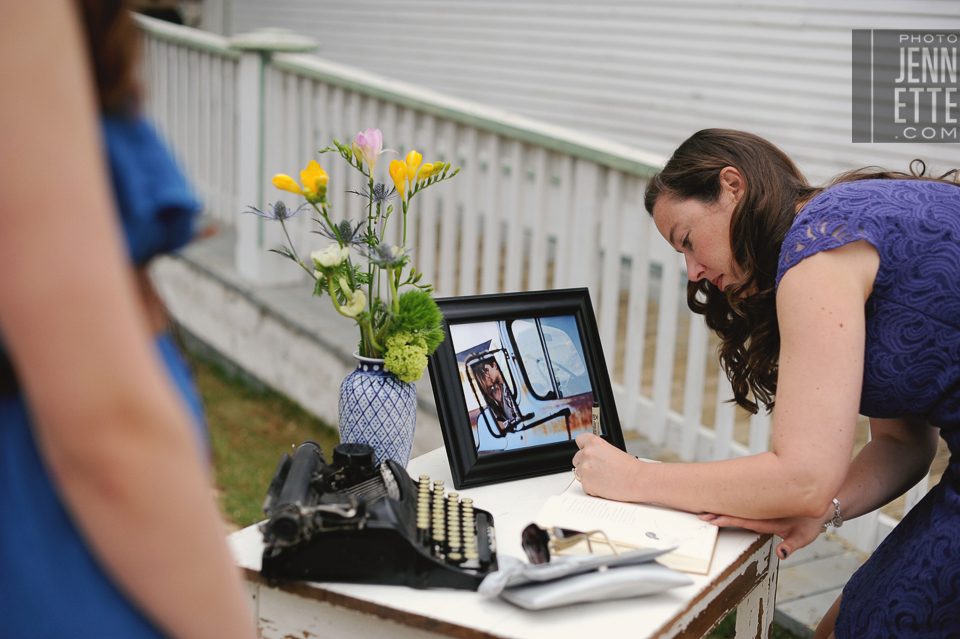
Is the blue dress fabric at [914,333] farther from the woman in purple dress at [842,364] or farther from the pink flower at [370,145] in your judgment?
the pink flower at [370,145]

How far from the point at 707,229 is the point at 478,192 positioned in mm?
2364

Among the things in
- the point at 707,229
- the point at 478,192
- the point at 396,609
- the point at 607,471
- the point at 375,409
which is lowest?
the point at 396,609

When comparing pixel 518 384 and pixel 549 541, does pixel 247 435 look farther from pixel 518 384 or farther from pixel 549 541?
pixel 549 541

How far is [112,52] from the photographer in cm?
66

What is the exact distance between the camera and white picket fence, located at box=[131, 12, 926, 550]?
3359 millimetres

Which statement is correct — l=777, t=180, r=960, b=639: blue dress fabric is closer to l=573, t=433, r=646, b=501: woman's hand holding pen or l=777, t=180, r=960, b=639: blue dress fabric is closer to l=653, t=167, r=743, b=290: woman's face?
l=653, t=167, r=743, b=290: woman's face

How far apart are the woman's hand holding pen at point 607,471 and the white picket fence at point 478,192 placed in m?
1.48

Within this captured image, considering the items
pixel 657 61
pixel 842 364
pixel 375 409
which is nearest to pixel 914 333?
pixel 842 364

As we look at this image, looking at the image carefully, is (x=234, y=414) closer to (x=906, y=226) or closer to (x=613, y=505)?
(x=613, y=505)

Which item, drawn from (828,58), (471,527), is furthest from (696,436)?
(828,58)

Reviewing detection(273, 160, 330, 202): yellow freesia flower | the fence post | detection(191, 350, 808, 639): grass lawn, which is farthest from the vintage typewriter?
the fence post

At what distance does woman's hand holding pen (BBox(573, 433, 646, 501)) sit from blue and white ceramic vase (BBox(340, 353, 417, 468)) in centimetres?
36

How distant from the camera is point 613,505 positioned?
162cm

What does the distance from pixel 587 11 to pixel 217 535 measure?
6.52m
